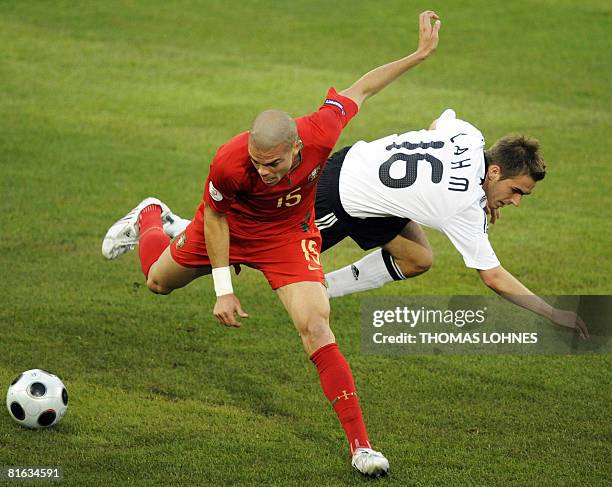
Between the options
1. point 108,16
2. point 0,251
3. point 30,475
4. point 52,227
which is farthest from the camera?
point 108,16

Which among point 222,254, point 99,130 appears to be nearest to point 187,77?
point 99,130

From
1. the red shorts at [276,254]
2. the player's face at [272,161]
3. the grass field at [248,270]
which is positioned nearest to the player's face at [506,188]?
the red shorts at [276,254]

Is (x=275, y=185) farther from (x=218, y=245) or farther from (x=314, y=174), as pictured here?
(x=218, y=245)

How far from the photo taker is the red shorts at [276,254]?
679 cm

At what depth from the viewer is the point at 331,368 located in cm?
635

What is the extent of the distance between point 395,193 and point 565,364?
2.00 metres

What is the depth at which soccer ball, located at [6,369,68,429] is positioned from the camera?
663 cm

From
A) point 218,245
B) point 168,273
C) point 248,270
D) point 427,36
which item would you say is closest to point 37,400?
point 168,273

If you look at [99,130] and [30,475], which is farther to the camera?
[99,130]

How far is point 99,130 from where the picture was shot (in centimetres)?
1526

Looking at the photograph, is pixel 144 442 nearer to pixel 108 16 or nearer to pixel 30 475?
pixel 30 475

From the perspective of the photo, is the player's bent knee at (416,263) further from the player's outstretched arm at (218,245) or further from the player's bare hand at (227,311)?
the player's bare hand at (227,311)

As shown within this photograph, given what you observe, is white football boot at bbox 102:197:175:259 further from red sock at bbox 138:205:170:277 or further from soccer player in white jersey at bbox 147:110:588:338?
soccer player in white jersey at bbox 147:110:588:338

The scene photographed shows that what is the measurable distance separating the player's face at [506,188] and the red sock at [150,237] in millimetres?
2550
